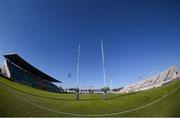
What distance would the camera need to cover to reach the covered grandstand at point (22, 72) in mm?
4793

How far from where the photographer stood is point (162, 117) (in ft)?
15.9

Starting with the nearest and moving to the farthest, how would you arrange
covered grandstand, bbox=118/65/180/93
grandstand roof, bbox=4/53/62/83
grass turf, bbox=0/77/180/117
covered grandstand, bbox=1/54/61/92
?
grass turf, bbox=0/77/180/117 < covered grandstand, bbox=1/54/61/92 < grandstand roof, bbox=4/53/62/83 < covered grandstand, bbox=118/65/180/93

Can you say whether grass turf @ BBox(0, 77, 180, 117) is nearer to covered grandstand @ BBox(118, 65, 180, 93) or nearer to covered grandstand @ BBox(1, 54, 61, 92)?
covered grandstand @ BBox(1, 54, 61, 92)

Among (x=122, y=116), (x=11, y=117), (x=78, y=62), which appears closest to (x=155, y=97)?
(x=122, y=116)

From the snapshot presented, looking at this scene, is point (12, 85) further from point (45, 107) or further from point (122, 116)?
point (122, 116)

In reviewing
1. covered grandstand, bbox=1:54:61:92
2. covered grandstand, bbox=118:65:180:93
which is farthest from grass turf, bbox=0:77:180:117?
covered grandstand, bbox=118:65:180:93

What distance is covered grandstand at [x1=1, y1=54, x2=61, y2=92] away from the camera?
479 centimetres

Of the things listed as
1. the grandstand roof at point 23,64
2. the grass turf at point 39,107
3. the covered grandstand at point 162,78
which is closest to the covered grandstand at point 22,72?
the grandstand roof at point 23,64

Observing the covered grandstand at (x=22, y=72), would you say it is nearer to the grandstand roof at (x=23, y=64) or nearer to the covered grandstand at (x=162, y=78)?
the grandstand roof at (x=23, y=64)

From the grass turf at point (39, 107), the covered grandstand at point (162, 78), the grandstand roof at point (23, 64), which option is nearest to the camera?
the grass turf at point (39, 107)

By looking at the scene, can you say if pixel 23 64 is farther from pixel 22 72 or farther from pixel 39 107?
pixel 39 107

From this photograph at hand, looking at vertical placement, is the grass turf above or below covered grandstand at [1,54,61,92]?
below

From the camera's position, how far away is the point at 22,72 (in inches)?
211

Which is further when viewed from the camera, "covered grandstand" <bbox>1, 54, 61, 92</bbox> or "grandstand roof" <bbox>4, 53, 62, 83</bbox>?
"grandstand roof" <bbox>4, 53, 62, 83</bbox>
